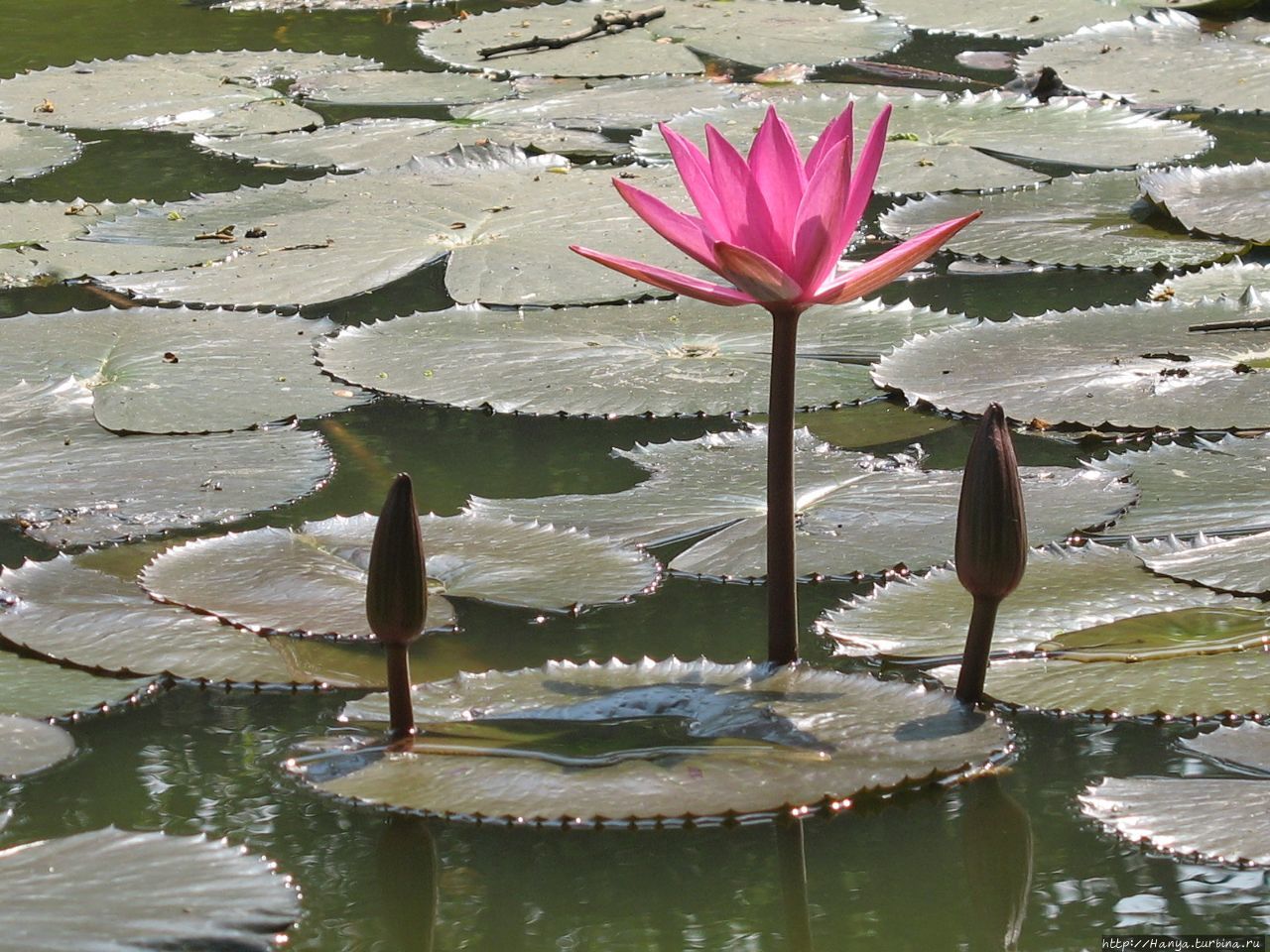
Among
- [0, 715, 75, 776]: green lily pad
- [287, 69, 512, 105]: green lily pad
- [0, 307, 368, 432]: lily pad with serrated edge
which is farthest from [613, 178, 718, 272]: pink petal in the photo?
[287, 69, 512, 105]: green lily pad

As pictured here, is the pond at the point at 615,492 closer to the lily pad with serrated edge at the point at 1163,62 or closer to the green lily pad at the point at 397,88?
the lily pad with serrated edge at the point at 1163,62

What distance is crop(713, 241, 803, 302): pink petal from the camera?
120 centimetres

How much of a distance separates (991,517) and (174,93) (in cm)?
356

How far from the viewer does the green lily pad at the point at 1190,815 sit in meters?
1.11

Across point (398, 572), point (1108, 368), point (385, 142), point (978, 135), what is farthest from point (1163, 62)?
point (398, 572)

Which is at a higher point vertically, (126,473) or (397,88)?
(397,88)

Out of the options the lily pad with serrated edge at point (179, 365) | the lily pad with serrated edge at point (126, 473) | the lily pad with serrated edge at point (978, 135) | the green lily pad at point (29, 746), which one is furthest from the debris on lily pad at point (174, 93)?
the green lily pad at point (29, 746)

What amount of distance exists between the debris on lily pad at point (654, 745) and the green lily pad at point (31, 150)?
2.66 metres

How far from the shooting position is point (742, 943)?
1.10m

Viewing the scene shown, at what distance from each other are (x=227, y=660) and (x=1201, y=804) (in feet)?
2.87

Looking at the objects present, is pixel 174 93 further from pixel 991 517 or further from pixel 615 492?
pixel 991 517

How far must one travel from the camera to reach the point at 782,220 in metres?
1.27

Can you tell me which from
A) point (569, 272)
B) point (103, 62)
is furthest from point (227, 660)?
point (103, 62)

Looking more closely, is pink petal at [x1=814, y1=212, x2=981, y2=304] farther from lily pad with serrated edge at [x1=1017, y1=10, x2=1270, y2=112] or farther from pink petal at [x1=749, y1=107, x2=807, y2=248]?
lily pad with serrated edge at [x1=1017, y1=10, x2=1270, y2=112]
